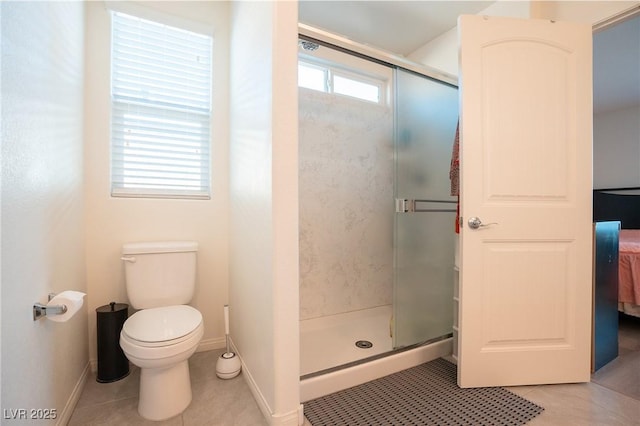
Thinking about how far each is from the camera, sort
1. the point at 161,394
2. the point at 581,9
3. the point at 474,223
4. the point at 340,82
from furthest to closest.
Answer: the point at 340,82
the point at 581,9
the point at 474,223
the point at 161,394

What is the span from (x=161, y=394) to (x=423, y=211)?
6.00 ft

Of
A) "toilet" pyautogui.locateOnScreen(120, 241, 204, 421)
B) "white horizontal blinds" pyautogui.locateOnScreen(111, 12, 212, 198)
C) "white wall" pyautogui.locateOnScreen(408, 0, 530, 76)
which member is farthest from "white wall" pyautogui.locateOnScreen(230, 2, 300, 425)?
"white wall" pyautogui.locateOnScreen(408, 0, 530, 76)

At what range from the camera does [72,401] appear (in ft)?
4.88

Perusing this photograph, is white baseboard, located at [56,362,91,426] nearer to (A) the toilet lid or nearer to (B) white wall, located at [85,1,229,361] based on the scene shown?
(B) white wall, located at [85,1,229,361]

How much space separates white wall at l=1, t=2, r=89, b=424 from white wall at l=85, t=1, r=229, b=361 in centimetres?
16

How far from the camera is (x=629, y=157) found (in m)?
4.56

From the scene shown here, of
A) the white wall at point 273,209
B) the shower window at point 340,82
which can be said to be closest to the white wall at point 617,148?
the shower window at point 340,82

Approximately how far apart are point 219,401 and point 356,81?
8.71 feet

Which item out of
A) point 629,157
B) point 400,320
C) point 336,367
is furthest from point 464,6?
point 629,157

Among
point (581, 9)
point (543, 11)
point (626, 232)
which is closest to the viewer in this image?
point (581, 9)

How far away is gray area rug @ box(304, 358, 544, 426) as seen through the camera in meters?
1.42

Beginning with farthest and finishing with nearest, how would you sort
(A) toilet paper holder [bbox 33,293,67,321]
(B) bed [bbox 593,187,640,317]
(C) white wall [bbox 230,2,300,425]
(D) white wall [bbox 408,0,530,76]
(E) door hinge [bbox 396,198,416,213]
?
(B) bed [bbox 593,187,640,317] < (D) white wall [bbox 408,0,530,76] < (E) door hinge [bbox 396,198,416,213] < (C) white wall [bbox 230,2,300,425] < (A) toilet paper holder [bbox 33,293,67,321]

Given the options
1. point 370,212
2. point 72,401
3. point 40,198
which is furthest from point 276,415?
point 370,212

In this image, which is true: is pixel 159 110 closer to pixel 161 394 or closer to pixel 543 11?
pixel 161 394
